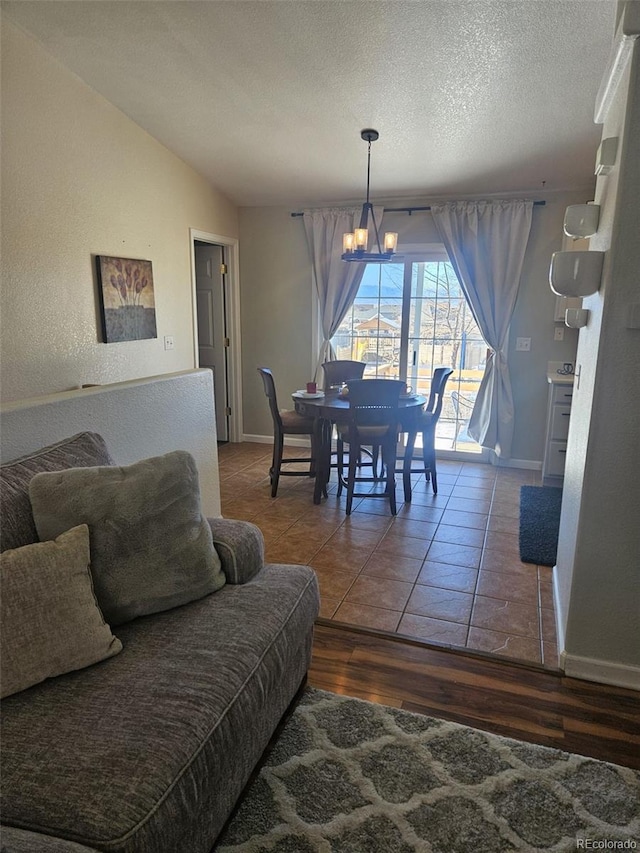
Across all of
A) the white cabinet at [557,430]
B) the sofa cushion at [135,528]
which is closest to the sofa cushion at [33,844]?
the sofa cushion at [135,528]

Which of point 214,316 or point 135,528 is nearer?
point 135,528

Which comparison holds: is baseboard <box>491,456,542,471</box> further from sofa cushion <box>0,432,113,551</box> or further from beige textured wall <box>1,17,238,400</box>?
sofa cushion <box>0,432,113,551</box>

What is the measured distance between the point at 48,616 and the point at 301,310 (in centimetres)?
459

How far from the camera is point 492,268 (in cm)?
482

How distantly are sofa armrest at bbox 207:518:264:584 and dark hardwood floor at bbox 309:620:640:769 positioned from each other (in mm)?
590

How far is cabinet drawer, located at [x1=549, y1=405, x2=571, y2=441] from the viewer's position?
14.0ft

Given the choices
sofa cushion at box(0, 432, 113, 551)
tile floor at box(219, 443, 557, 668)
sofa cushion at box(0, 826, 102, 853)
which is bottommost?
tile floor at box(219, 443, 557, 668)

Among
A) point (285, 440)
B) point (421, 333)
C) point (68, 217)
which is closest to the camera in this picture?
point (68, 217)

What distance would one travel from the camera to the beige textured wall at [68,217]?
3.17 meters

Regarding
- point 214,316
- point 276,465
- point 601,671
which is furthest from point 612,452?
point 214,316

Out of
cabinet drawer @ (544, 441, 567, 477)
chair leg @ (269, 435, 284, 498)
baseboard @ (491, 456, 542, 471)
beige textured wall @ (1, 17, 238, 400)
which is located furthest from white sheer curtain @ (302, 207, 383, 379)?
cabinet drawer @ (544, 441, 567, 477)

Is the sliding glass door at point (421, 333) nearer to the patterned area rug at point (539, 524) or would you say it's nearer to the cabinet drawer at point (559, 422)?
the cabinet drawer at point (559, 422)

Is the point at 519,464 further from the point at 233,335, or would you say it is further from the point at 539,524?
the point at 233,335

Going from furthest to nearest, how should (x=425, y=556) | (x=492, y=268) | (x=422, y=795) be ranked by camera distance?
1. (x=492, y=268)
2. (x=425, y=556)
3. (x=422, y=795)
